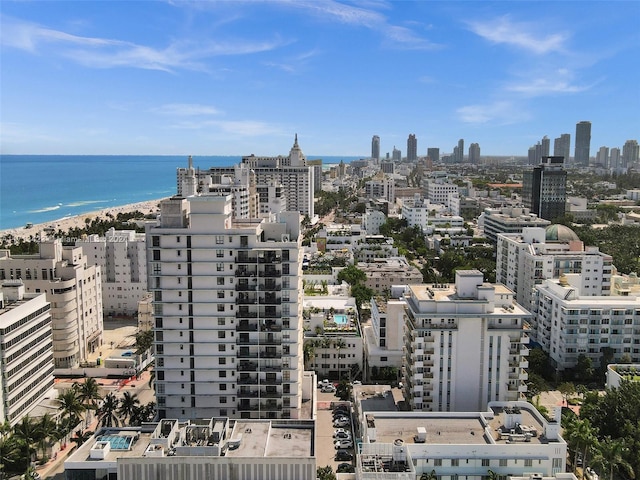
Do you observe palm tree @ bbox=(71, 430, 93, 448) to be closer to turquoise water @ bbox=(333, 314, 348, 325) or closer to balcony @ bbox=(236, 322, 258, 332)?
balcony @ bbox=(236, 322, 258, 332)

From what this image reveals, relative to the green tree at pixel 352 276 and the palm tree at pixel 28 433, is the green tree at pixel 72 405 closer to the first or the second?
the palm tree at pixel 28 433

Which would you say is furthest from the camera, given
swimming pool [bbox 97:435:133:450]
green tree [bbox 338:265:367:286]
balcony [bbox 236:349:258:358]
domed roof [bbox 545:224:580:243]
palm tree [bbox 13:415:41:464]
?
domed roof [bbox 545:224:580:243]

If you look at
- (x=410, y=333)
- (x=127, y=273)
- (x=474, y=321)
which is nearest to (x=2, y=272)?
(x=127, y=273)

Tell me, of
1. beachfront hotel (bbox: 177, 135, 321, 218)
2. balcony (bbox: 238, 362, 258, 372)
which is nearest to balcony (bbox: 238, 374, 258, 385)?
balcony (bbox: 238, 362, 258, 372)

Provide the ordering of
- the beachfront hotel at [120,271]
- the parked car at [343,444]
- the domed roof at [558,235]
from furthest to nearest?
1. the domed roof at [558,235]
2. the beachfront hotel at [120,271]
3. the parked car at [343,444]

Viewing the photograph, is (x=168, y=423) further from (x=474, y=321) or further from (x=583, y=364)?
(x=583, y=364)

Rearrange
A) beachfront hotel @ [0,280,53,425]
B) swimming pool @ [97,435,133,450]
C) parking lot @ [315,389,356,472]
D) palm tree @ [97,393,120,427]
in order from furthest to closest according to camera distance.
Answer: palm tree @ [97,393,120,427]
beachfront hotel @ [0,280,53,425]
parking lot @ [315,389,356,472]
swimming pool @ [97,435,133,450]

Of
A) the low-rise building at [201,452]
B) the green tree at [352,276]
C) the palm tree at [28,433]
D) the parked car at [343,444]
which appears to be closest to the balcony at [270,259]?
the low-rise building at [201,452]

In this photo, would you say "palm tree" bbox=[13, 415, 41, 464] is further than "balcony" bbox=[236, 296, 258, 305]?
No
